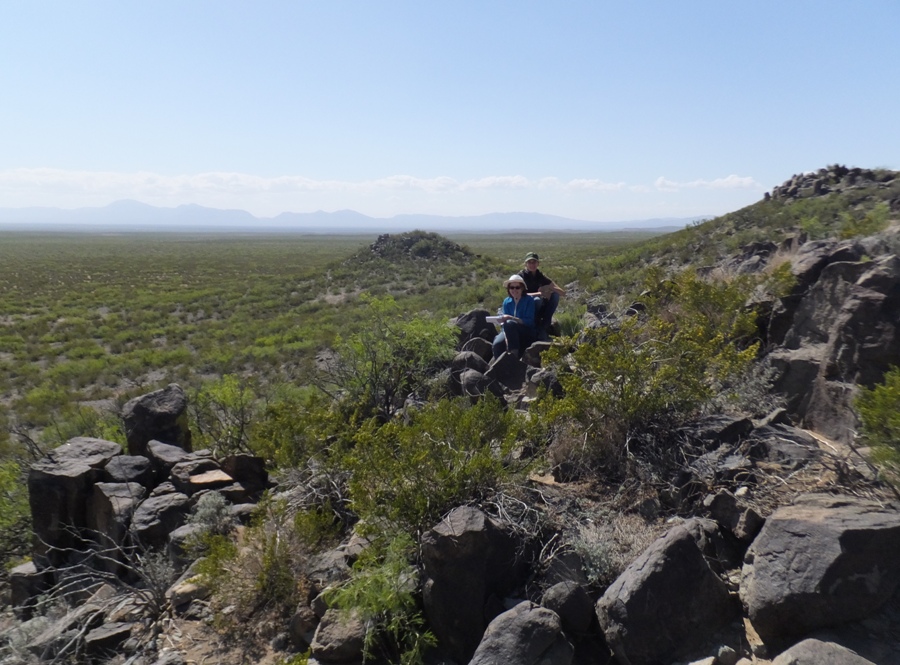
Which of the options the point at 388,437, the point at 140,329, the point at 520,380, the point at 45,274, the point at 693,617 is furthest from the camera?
the point at 45,274

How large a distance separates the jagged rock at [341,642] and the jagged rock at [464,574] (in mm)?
441

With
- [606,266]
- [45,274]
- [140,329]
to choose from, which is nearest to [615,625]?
[606,266]

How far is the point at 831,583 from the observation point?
2803mm

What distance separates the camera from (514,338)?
25.4 ft

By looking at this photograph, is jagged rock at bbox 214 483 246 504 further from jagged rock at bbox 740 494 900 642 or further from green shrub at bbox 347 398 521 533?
jagged rock at bbox 740 494 900 642

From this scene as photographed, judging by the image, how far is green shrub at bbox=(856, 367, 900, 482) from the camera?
3.28 m

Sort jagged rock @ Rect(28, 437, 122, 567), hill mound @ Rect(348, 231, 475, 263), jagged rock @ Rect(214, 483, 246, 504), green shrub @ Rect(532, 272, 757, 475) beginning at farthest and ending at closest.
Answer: hill mound @ Rect(348, 231, 475, 263)
jagged rock @ Rect(28, 437, 122, 567)
jagged rock @ Rect(214, 483, 246, 504)
green shrub @ Rect(532, 272, 757, 475)

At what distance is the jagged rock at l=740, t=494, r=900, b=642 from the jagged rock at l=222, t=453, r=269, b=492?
496 centimetres

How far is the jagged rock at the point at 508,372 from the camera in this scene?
7289mm

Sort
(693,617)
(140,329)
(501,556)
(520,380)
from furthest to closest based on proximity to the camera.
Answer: (140,329)
(520,380)
(501,556)
(693,617)

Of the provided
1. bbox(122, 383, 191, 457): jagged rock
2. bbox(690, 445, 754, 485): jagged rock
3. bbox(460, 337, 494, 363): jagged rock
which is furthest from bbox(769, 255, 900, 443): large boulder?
bbox(122, 383, 191, 457): jagged rock

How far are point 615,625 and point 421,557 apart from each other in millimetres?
1223

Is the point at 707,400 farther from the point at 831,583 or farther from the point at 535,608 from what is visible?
the point at 535,608

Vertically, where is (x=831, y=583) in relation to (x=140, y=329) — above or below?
above
